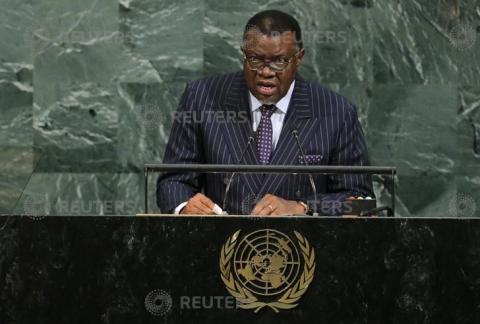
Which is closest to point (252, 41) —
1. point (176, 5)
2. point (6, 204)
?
point (176, 5)

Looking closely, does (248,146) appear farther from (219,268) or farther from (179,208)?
(219,268)

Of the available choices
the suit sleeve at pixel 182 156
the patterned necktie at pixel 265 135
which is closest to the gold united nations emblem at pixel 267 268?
the suit sleeve at pixel 182 156

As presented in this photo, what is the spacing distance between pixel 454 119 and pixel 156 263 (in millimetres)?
4286

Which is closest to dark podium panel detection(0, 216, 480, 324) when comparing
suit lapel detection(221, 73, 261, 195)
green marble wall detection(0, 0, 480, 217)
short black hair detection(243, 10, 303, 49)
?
suit lapel detection(221, 73, 261, 195)

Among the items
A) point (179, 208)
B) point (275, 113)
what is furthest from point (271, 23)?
point (179, 208)

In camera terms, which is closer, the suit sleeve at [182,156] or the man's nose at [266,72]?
the suit sleeve at [182,156]

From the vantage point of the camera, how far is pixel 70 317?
4.25 metres

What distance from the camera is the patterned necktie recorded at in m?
5.70

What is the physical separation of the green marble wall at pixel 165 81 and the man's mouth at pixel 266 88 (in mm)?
2257

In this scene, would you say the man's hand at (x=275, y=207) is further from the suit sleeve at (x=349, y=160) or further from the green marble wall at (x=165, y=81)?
the green marble wall at (x=165, y=81)

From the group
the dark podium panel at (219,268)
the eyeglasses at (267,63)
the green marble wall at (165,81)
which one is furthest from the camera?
the green marble wall at (165,81)

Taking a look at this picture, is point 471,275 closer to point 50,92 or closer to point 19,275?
point 19,275

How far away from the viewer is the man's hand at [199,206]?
16.8 feet

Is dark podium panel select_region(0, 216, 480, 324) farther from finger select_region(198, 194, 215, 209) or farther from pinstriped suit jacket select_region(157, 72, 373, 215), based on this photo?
pinstriped suit jacket select_region(157, 72, 373, 215)
